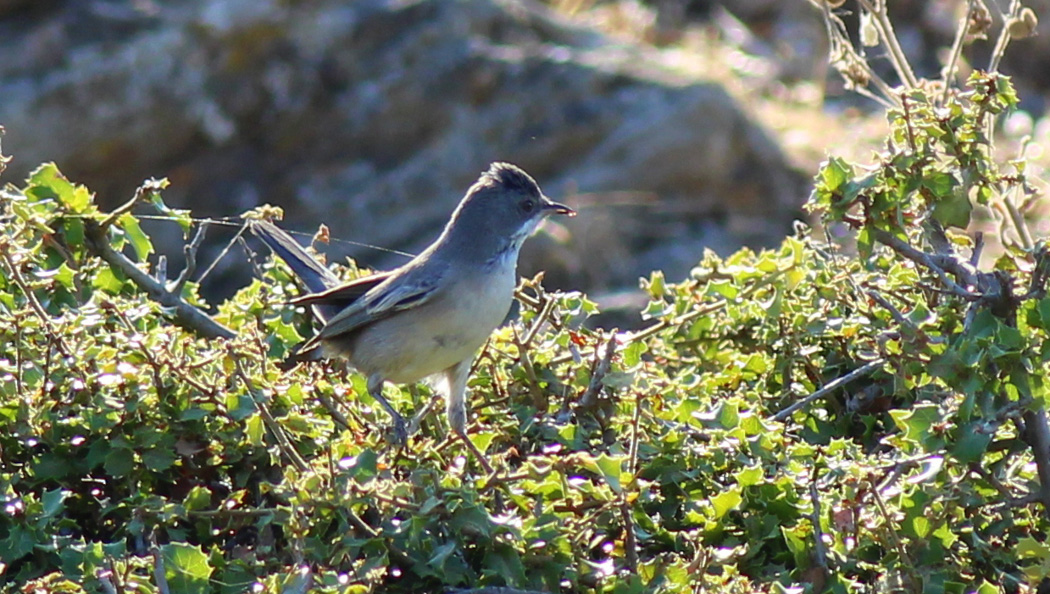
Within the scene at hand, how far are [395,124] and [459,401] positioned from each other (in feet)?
23.4

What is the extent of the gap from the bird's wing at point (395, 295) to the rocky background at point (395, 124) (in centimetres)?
516

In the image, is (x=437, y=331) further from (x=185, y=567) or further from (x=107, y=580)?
(x=107, y=580)

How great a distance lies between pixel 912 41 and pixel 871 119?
1.19 m

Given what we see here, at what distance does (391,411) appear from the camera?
3.51 meters

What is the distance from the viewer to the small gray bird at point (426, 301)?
13.5ft

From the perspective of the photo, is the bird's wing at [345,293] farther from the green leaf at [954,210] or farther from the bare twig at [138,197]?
the green leaf at [954,210]

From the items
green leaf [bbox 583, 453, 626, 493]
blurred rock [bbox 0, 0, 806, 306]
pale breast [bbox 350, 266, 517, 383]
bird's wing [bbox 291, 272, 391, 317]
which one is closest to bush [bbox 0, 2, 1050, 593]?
green leaf [bbox 583, 453, 626, 493]

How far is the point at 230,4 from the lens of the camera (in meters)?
10.4

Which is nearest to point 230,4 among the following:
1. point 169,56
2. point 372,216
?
point 169,56

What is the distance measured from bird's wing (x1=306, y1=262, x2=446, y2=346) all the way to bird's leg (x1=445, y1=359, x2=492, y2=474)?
13.7 inches

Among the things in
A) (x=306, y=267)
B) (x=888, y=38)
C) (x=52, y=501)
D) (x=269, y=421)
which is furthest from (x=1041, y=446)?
(x=306, y=267)

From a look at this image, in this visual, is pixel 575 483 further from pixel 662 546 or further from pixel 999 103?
pixel 999 103

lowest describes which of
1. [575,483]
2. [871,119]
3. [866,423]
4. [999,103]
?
[871,119]

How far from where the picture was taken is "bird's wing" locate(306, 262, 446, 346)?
167 inches
